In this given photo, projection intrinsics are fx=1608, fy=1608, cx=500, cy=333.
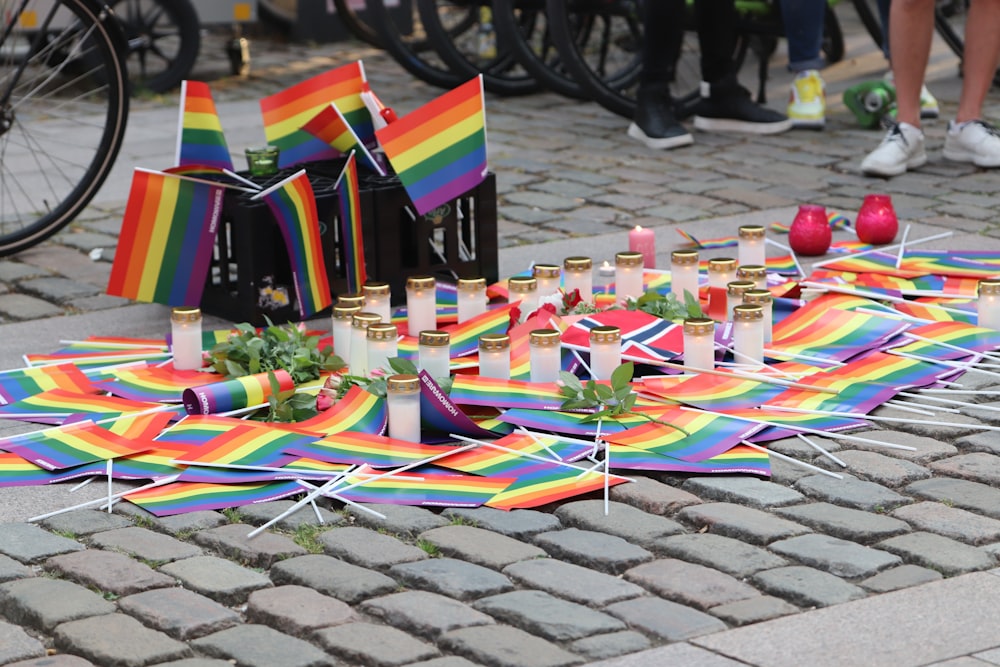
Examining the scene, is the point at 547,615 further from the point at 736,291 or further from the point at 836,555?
the point at 736,291

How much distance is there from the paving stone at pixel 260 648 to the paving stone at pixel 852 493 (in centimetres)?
104

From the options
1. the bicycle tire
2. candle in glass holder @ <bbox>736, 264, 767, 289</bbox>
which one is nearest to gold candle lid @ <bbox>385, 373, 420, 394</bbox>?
candle in glass holder @ <bbox>736, 264, 767, 289</bbox>

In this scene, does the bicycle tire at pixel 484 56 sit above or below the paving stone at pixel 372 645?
above

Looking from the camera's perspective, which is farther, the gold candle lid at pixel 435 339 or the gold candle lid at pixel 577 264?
the gold candle lid at pixel 577 264

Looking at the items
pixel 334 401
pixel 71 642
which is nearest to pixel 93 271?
pixel 334 401

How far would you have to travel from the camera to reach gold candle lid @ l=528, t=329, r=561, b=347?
3.39 m

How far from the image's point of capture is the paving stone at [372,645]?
2266 millimetres

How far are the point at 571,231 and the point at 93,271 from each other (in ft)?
4.96

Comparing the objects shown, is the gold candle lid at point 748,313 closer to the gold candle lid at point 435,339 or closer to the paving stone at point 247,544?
the gold candle lid at point 435,339

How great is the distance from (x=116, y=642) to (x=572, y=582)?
70 cm

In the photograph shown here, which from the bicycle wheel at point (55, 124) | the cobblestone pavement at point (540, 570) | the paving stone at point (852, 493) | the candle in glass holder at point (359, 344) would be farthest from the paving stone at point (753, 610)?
the bicycle wheel at point (55, 124)

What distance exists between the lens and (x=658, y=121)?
6.60m

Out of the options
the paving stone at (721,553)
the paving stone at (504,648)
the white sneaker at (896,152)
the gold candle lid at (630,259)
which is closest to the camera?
the paving stone at (504,648)

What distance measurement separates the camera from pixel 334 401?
10.9ft
